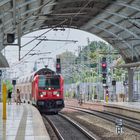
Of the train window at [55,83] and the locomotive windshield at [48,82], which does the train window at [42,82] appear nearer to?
the locomotive windshield at [48,82]

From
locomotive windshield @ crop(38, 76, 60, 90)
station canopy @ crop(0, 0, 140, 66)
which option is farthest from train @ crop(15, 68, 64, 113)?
station canopy @ crop(0, 0, 140, 66)

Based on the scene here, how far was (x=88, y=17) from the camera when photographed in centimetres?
4819

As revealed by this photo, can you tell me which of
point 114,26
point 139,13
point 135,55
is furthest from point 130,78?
point 139,13

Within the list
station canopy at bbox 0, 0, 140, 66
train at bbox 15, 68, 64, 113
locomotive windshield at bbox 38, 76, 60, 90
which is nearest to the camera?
train at bbox 15, 68, 64, 113

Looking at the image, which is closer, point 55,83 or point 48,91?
point 48,91

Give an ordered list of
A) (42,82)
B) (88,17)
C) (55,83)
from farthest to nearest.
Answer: (88,17) < (55,83) < (42,82)

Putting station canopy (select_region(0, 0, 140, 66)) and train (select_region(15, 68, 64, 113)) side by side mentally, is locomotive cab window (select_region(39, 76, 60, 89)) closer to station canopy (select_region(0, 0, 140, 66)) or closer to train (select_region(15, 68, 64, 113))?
train (select_region(15, 68, 64, 113))

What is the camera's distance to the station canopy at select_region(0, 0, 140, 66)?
3812 centimetres

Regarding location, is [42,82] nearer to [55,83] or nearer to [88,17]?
[55,83]

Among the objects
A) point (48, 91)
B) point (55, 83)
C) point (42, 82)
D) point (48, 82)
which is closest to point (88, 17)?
point (55, 83)

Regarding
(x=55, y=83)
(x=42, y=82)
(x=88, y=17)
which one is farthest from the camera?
(x=88, y=17)

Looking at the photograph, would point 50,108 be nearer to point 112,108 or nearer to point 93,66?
point 112,108

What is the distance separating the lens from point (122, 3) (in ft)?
127

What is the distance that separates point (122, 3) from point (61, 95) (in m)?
8.84
